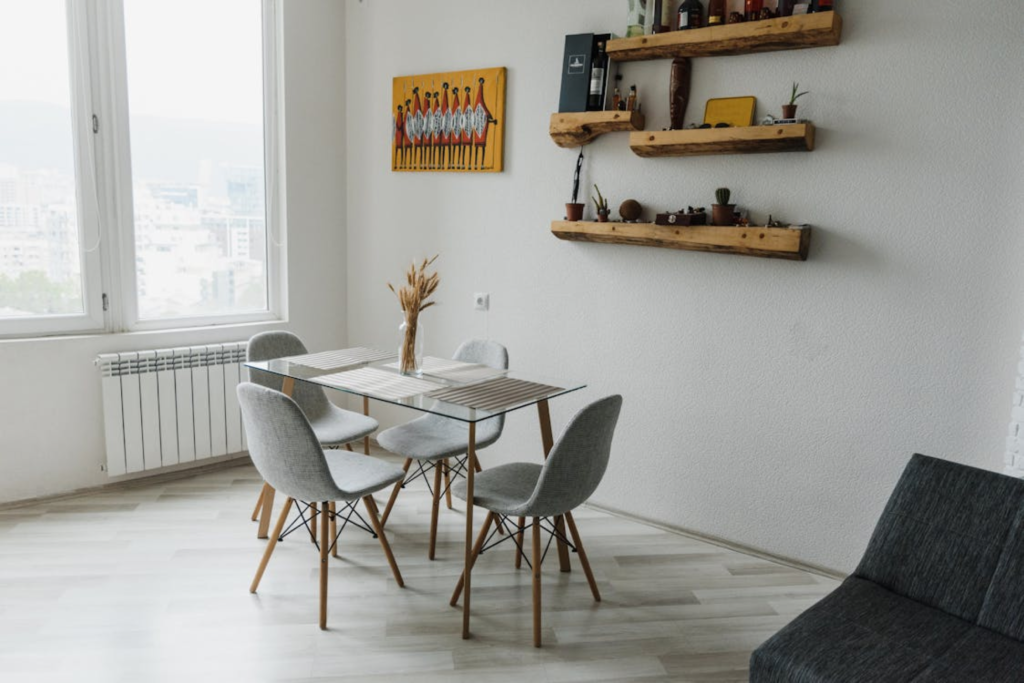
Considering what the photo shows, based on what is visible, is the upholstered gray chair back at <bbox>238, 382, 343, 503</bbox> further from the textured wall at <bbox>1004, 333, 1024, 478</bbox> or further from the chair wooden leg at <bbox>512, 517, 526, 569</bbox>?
the textured wall at <bbox>1004, 333, 1024, 478</bbox>

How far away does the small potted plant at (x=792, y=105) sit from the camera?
2.81m

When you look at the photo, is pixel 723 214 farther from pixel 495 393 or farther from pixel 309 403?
pixel 309 403

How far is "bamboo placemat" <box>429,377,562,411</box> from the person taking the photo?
102 inches

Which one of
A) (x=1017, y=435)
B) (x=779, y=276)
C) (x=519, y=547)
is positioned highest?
(x=779, y=276)

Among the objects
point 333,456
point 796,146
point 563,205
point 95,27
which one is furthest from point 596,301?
point 95,27

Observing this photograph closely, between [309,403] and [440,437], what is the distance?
66 centimetres

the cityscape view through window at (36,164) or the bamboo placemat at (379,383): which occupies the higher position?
the cityscape view through window at (36,164)

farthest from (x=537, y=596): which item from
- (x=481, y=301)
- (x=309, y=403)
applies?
(x=481, y=301)

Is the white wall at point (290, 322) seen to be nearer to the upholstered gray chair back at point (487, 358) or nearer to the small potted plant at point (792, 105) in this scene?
the upholstered gray chair back at point (487, 358)

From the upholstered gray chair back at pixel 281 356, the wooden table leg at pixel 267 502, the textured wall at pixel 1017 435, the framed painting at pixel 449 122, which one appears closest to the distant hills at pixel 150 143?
the framed painting at pixel 449 122

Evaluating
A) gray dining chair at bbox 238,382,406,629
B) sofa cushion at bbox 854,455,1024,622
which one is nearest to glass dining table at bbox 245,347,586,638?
gray dining chair at bbox 238,382,406,629

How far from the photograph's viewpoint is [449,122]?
394 cm

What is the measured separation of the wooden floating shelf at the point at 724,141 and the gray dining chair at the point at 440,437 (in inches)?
42.5

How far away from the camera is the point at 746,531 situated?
3.22 meters
